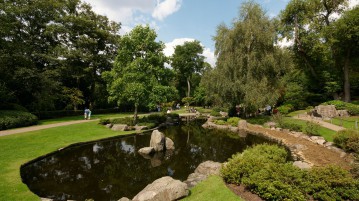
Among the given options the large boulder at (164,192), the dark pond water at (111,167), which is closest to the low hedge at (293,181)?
the large boulder at (164,192)

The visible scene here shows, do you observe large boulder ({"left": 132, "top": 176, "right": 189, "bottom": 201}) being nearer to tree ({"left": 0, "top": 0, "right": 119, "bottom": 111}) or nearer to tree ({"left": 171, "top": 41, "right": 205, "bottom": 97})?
tree ({"left": 0, "top": 0, "right": 119, "bottom": 111})

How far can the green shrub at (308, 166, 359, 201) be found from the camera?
294 inches

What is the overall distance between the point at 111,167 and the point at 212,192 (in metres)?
7.77

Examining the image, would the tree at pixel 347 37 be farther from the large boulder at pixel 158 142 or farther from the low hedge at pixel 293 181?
the low hedge at pixel 293 181

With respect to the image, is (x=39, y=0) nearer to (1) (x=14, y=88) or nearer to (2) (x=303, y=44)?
(1) (x=14, y=88)

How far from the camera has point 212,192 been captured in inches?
322

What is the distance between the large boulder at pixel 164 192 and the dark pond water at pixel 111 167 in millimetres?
2087

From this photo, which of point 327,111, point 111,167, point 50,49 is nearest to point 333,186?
point 111,167

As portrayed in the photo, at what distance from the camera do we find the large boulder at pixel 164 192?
7691 millimetres

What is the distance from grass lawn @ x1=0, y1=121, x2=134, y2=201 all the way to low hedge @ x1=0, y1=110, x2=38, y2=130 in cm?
370

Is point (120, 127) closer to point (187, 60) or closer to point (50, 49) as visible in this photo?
point (50, 49)

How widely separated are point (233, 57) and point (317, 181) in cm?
2151

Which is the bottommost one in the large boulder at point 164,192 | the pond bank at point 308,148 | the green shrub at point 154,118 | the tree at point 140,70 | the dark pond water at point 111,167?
the dark pond water at point 111,167

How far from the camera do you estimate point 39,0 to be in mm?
31094
